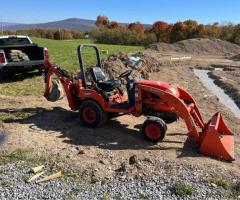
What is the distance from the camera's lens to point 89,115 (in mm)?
8703

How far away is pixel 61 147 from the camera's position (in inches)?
294

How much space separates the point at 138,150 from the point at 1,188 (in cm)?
264

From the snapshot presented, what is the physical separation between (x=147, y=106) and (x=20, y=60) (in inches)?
284

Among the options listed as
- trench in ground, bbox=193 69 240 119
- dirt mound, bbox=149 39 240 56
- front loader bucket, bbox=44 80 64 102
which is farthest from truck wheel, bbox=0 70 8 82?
dirt mound, bbox=149 39 240 56

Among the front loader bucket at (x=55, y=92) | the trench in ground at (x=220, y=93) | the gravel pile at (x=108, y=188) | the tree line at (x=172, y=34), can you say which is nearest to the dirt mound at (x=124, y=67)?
the trench in ground at (x=220, y=93)

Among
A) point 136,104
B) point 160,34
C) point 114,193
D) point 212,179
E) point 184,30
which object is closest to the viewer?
point 114,193

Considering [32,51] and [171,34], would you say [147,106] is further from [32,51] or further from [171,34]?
[171,34]

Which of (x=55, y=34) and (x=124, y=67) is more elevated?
(x=124, y=67)

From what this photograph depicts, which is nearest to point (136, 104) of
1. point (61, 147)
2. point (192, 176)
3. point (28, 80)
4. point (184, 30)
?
point (61, 147)

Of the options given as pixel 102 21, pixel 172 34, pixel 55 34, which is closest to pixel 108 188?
pixel 172 34

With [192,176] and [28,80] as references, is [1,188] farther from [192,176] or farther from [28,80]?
[28,80]

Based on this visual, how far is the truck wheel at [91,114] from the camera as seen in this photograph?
845 cm

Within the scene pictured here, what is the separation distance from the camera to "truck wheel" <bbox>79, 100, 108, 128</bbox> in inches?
333

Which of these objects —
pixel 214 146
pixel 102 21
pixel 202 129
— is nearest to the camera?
pixel 214 146
